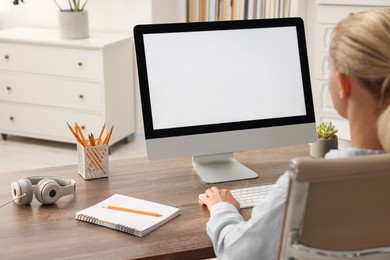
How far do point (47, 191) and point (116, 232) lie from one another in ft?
0.90

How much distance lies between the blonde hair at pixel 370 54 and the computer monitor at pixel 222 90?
0.76m

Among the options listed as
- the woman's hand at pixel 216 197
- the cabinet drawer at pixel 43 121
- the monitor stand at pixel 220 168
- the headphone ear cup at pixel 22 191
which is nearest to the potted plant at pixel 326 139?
the monitor stand at pixel 220 168

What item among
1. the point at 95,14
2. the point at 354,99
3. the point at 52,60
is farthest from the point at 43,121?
the point at 354,99

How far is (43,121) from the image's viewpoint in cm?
482

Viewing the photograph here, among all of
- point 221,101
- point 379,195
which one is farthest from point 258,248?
point 221,101

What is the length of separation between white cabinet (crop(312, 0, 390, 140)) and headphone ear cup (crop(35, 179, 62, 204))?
2708 millimetres

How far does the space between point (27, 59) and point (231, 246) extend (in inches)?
134

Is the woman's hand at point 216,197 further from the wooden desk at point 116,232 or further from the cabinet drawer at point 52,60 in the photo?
the cabinet drawer at point 52,60

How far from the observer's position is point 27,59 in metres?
4.73

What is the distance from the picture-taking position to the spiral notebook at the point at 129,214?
1828 millimetres

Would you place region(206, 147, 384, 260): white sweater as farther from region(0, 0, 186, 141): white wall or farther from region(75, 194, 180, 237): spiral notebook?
region(0, 0, 186, 141): white wall

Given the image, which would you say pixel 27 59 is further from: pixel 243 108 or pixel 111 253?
pixel 111 253

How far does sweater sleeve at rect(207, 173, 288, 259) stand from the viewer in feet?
4.99

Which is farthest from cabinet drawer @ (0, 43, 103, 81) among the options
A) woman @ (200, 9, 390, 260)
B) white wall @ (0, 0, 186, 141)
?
woman @ (200, 9, 390, 260)
